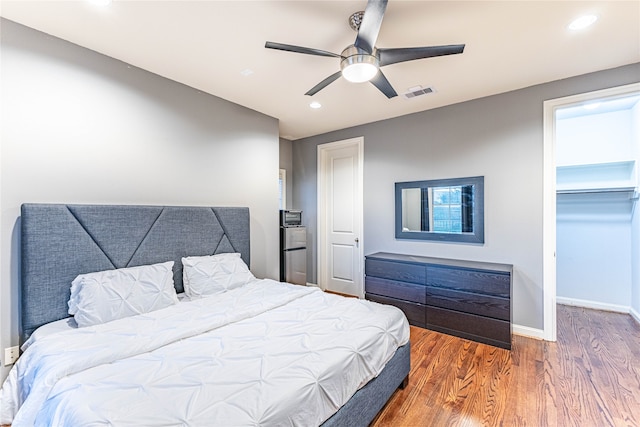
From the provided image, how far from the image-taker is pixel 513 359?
269cm

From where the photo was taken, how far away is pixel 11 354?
6.73ft

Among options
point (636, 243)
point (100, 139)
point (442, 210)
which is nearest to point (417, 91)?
point (442, 210)

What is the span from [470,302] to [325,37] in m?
2.91

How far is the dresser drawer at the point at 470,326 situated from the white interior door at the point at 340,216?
4.70 feet

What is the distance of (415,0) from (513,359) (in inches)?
121

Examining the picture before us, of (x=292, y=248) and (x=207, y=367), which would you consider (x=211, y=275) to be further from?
(x=292, y=248)

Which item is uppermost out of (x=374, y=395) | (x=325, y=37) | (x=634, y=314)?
(x=325, y=37)

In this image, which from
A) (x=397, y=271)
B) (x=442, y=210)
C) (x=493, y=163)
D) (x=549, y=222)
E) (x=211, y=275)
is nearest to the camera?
(x=211, y=275)

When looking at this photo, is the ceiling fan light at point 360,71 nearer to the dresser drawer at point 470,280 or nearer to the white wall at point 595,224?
the dresser drawer at point 470,280

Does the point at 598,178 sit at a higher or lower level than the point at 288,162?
lower

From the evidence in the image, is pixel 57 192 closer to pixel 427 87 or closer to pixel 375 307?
pixel 375 307

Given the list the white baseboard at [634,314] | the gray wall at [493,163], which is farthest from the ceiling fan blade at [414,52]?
the white baseboard at [634,314]

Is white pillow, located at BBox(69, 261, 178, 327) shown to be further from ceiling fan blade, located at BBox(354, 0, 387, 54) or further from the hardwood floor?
ceiling fan blade, located at BBox(354, 0, 387, 54)

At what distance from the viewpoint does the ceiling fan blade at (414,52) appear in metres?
1.90
